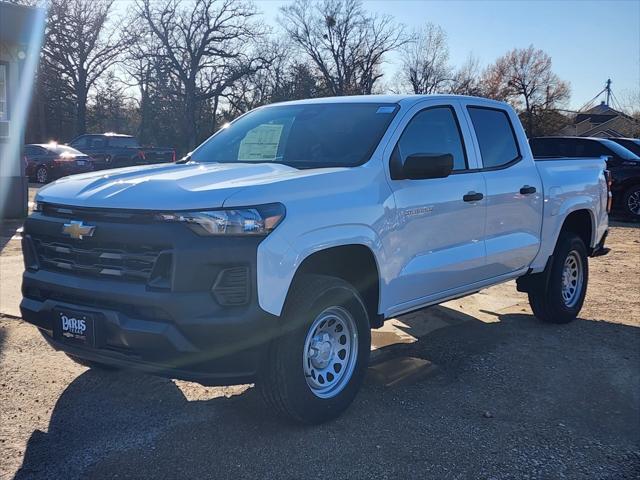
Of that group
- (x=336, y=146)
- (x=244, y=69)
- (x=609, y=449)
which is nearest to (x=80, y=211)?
(x=336, y=146)

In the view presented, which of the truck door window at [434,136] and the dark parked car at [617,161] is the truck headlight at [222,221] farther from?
the dark parked car at [617,161]

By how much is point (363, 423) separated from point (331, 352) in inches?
18.9

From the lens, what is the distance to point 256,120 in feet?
17.3

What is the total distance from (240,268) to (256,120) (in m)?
2.29

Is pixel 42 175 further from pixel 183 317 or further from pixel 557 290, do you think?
pixel 183 317

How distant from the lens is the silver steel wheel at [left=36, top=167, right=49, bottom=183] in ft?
70.9

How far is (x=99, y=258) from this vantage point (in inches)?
138

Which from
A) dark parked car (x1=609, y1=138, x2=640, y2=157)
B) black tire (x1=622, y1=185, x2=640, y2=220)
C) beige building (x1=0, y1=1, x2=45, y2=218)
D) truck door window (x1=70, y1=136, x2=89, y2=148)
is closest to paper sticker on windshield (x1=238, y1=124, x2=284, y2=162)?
beige building (x1=0, y1=1, x2=45, y2=218)

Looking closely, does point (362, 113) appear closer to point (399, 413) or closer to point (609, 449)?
point (399, 413)

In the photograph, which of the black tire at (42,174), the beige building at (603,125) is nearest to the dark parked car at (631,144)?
the black tire at (42,174)

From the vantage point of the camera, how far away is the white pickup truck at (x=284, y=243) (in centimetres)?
328

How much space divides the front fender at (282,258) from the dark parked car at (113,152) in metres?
21.2

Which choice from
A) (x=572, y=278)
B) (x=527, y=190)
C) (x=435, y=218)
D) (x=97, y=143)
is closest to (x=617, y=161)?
(x=572, y=278)

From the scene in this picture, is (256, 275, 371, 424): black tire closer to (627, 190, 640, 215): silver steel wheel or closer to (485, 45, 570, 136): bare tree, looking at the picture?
(627, 190, 640, 215): silver steel wheel
